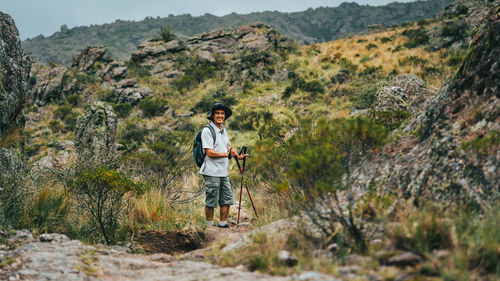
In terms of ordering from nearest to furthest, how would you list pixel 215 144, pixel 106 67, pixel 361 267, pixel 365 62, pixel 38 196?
pixel 361 267
pixel 38 196
pixel 215 144
pixel 365 62
pixel 106 67

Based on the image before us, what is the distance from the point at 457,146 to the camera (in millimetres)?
2500

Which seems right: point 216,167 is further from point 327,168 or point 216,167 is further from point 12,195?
point 12,195

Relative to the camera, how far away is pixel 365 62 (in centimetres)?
1867

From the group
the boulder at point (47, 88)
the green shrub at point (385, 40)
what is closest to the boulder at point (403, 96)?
the green shrub at point (385, 40)

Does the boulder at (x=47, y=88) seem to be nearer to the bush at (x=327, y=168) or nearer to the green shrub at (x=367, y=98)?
the green shrub at (x=367, y=98)

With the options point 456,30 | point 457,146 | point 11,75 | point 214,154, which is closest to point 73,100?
point 11,75

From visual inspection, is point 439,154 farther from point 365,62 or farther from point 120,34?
point 120,34

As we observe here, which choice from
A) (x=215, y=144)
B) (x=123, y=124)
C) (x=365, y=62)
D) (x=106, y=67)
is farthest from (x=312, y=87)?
→ (x=106, y=67)

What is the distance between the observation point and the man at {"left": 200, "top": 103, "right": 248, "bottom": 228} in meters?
4.76

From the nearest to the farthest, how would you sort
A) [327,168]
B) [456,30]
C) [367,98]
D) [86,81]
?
1. [327,168]
2. [367,98]
3. [456,30]
4. [86,81]

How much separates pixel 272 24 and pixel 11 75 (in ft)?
414

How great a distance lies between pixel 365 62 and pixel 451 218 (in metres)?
18.4

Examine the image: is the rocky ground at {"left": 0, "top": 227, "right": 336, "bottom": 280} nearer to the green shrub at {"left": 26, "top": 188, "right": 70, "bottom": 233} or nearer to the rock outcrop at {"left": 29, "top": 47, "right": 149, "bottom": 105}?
the green shrub at {"left": 26, "top": 188, "right": 70, "bottom": 233}

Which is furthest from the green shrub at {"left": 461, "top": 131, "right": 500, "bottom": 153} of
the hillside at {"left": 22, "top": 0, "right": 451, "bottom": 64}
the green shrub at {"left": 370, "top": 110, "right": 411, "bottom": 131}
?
the hillside at {"left": 22, "top": 0, "right": 451, "bottom": 64}
